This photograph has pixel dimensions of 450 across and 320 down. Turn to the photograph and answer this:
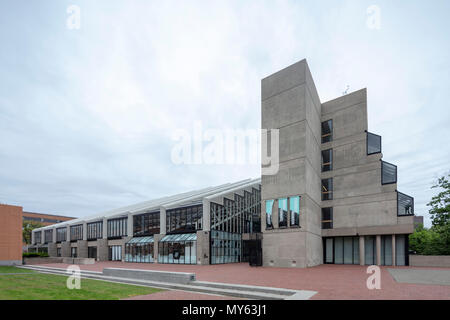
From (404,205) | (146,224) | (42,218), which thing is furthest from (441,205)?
(42,218)

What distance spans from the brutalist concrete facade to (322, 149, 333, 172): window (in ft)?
1.31

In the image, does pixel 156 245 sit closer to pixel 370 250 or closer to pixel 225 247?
pixel 225 247

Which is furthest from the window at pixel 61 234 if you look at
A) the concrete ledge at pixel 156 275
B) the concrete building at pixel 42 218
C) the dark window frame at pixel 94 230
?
the concrete ledge at pixel 156 275

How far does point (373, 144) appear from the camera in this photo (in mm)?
36750

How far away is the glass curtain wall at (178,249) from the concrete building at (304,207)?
0.40 feet

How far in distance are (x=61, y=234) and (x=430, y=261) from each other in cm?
6472

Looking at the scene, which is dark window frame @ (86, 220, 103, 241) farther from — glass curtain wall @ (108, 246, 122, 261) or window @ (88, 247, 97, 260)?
glass curtain wall @ (108, 246, 122, 261)

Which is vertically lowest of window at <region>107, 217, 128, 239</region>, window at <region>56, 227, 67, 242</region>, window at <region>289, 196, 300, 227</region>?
window at <region>56, 227, 67, 242</region>

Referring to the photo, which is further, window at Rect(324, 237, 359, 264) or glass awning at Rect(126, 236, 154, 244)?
glass awning at Rect(126, 236, 154, 244)

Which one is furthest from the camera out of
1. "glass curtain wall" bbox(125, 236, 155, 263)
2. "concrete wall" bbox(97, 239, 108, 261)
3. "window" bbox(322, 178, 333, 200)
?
"concrete wall" bbox(97, 239, 108, 261)

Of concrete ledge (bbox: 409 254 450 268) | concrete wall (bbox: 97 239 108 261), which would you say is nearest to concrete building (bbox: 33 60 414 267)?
concrete ledge (bbox: 409 254 450 268)

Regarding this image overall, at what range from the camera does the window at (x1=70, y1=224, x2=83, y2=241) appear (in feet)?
196

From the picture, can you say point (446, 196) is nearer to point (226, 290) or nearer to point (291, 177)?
point (291, 177)

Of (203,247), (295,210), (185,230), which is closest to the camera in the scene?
(295,210)
